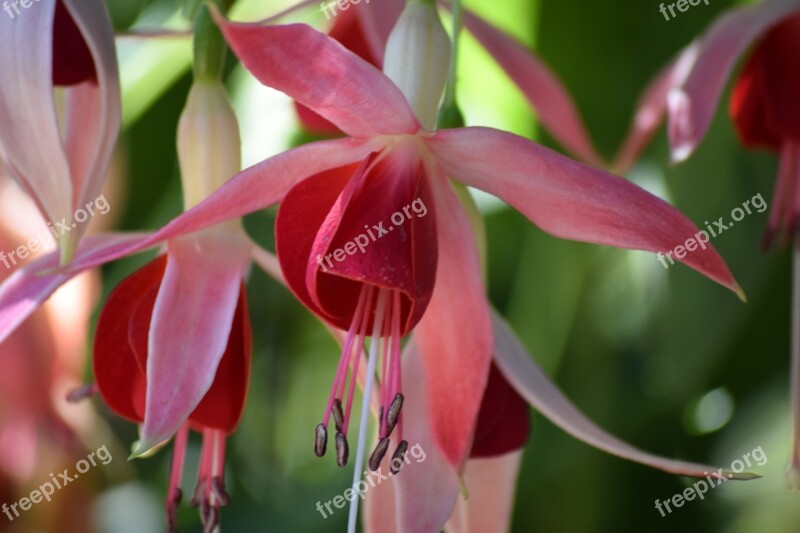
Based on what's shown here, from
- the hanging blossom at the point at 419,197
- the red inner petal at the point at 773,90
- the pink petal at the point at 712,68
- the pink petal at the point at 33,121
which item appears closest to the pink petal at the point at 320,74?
the hanging blossom at the point at 419,197

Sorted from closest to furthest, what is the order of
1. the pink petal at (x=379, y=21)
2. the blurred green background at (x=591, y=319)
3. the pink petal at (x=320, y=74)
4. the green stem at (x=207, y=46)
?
the pink petal at (x=320, y=74) < the green stem at (x=207, y=46) < the pink petal at (x=379, y=21) < the blurred green background at (x=591, y=319)

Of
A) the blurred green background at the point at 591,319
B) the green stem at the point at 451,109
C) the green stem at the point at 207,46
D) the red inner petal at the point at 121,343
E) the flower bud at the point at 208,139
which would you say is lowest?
the blurred green background at the point at 591,319

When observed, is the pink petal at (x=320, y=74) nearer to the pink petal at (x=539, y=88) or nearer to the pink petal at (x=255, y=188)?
the pink petal at (x=255, y=188)

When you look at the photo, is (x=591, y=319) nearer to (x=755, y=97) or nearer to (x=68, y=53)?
(x=755, y=97)

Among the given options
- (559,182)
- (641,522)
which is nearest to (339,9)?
(559,182)

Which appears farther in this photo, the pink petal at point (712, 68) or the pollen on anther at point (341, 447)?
the pink petal at point (712, 68)

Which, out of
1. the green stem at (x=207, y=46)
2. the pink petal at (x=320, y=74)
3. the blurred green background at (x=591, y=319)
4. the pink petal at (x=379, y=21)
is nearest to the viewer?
the pink petal at (x=320, y=74)
